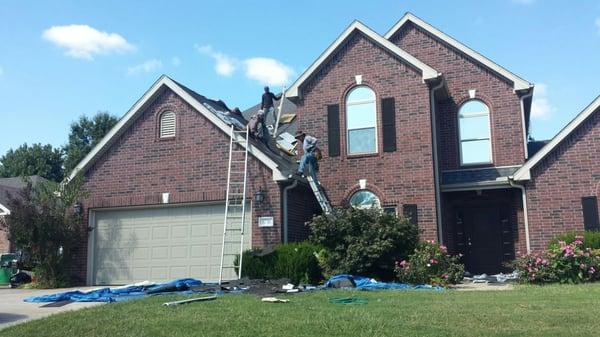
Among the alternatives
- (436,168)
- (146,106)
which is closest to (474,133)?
(436,168)

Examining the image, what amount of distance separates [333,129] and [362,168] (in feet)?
4.89

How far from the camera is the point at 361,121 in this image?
17.8m

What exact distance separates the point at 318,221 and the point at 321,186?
2.61m

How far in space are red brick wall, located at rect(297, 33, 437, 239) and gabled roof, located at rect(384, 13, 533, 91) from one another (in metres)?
2.81

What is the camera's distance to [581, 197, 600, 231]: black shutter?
50.5 feet

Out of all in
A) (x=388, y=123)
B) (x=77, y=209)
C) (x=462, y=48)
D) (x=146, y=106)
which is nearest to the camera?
(x=388, y=123)

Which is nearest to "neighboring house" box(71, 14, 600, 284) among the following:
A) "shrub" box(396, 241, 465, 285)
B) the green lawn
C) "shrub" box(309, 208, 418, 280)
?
"shrub" box(309, 208, 418, 280)

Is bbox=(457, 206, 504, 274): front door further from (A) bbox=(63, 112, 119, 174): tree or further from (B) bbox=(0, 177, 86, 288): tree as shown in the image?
(A) bbox=(63, 112, 119, 174): tree

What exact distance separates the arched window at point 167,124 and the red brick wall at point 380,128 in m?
3.76

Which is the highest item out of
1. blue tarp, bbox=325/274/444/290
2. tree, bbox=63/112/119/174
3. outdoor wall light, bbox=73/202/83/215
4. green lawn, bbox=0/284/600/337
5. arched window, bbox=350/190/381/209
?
tree, bbox=63/112/119/174

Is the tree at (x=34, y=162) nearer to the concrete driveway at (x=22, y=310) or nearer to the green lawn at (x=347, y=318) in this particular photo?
the concrete driveway at (x=22, y=310)

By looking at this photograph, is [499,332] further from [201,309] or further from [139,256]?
[139,256]

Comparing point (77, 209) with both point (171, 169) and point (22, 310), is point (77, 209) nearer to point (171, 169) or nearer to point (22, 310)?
point (171, 169)

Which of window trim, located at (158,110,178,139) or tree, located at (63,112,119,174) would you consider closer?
window trim, located at (158,110,178,139)
